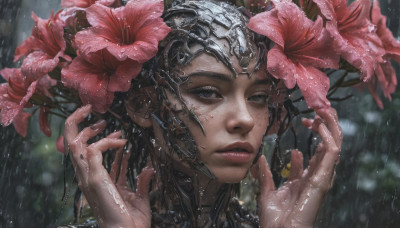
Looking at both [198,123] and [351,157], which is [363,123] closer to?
[351,157]

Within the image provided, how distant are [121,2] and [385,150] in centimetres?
166

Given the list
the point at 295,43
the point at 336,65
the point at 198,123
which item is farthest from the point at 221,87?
the point at 336,65

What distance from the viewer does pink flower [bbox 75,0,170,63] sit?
1555 millimetres

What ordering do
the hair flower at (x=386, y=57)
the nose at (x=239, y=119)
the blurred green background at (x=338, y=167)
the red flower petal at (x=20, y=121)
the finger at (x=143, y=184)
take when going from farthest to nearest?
the blurred green background at (x=338, y=167)
the red flower petal at (x=20, y=121)
the hair flower at (x=386, y=57)
the finger at (x=143, y=184)
the nose at (x=239, y=119)

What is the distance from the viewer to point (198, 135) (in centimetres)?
158

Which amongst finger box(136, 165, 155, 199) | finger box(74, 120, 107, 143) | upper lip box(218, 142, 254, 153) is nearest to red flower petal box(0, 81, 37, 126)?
finger box(74, 120, 107, 143)

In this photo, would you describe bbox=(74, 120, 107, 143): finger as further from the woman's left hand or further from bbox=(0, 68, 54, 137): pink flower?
the woman's left hand

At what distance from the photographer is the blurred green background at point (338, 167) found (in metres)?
2.63

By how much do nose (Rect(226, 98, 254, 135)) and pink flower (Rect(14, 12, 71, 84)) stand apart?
0.60 m

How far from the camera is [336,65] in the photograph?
164cm

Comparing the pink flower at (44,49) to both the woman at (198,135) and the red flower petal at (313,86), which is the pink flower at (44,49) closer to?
the woman at (198,135)

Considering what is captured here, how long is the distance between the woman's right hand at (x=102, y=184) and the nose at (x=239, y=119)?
0.35m

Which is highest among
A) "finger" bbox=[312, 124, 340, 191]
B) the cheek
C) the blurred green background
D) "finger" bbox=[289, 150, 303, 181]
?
the cheek

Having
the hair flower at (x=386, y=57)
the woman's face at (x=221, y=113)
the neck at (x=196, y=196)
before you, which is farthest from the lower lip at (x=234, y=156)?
the hair flower at (x=386, y=57)
